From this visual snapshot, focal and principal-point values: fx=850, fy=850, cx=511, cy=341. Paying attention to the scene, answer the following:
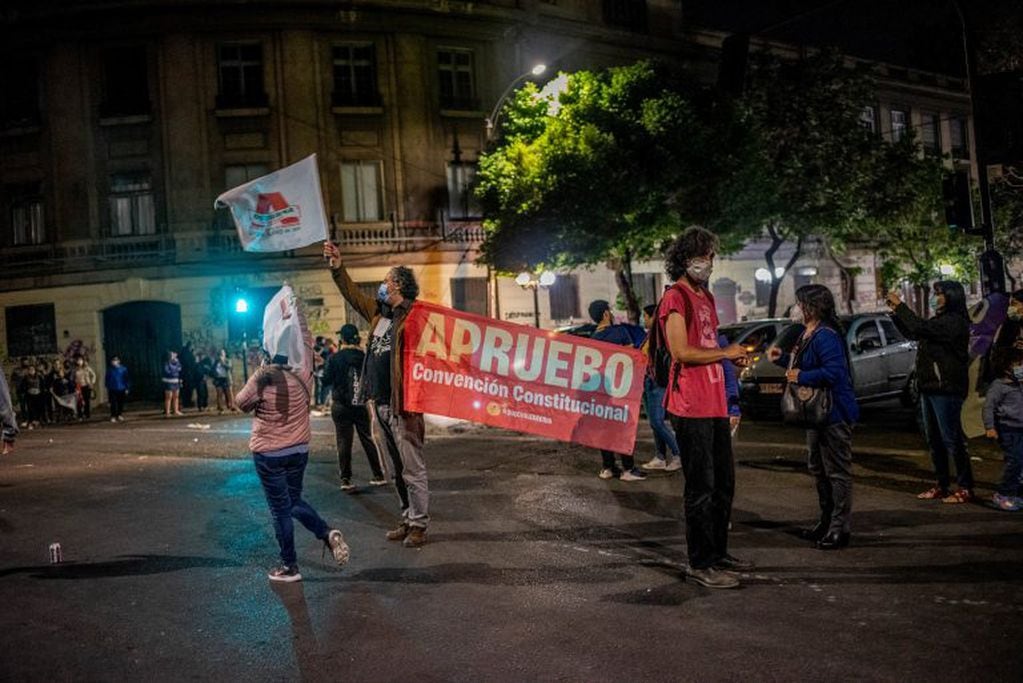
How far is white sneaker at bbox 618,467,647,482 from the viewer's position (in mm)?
9083

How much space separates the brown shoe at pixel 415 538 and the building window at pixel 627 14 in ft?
97.1

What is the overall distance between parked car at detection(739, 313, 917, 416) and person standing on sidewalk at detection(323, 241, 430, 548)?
28.1 ft

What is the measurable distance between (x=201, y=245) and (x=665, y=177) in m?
15.1

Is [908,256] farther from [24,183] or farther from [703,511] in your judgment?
[24,183]

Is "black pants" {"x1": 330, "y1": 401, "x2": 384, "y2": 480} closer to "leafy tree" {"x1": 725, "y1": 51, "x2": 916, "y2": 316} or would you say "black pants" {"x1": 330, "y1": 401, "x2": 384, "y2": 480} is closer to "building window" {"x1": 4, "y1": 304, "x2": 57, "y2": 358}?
"leafy tree" {"x1": 725, "y1": 51, "x2": 916, "y2": 316}

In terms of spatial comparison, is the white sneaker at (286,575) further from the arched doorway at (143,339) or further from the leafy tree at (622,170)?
Result: the arched doorway at (143,339)

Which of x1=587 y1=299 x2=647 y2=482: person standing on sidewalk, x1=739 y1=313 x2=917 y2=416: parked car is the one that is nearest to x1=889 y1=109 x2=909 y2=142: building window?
x1=739 y1=313 x2=917 y2=416: parked car

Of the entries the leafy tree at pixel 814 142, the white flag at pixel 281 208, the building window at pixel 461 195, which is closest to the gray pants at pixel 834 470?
the white flag at pixel 281 208

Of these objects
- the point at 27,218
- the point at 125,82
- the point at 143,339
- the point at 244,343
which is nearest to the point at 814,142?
the point at 244,343

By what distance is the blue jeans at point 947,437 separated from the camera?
7379 mm

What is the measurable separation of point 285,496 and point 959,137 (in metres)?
47.3

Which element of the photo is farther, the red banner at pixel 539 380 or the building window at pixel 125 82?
the building window at pixel 125 82

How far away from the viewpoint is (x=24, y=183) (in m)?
28.5

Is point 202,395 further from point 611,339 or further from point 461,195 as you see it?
point 611,339
